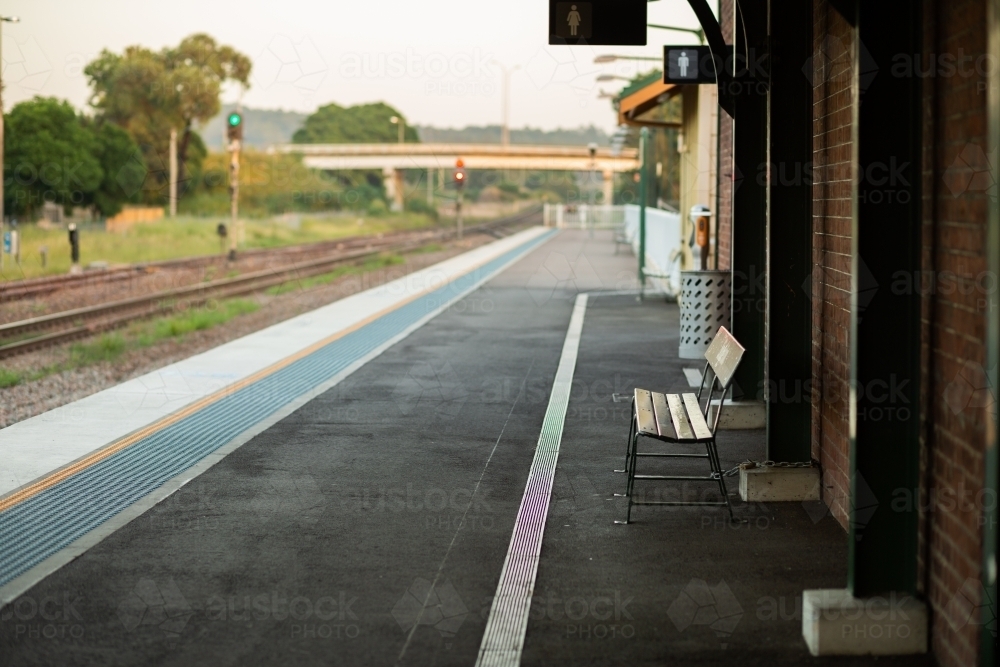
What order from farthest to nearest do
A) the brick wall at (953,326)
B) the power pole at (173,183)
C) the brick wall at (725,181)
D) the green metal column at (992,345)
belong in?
the power pole at (173,183)
the brick wall at (725,181)
the brick wall at (953,326)
the green metal column at (992,345)

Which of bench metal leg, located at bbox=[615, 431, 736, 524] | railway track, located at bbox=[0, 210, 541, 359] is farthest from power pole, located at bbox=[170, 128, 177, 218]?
bench metal leg, located at bbox=[615, 431, 736, 524]

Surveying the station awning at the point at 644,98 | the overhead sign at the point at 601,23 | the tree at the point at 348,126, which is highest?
the tree at the point at 348,126

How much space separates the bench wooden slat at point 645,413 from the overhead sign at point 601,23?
9.44 ft

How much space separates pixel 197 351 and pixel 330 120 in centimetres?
10871

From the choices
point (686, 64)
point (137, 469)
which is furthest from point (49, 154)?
point (137, 469)

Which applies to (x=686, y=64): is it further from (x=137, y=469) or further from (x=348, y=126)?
(x=348, y=126)

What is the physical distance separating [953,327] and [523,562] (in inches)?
95.2

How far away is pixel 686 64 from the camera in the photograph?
11.9 metres

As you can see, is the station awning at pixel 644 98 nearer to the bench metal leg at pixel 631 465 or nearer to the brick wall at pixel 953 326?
the bench metal leg at pixel 631 465

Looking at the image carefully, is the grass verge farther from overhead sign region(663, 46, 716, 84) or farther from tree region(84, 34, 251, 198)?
tree region(84, 34, 251, 198)

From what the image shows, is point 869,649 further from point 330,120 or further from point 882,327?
point 330,120

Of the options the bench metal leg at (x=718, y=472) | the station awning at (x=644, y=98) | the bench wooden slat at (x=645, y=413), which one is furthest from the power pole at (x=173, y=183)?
the bench metal leg at (x=718, y=472)

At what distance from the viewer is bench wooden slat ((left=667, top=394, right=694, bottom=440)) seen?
692 cm

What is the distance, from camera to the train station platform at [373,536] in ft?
16.4
